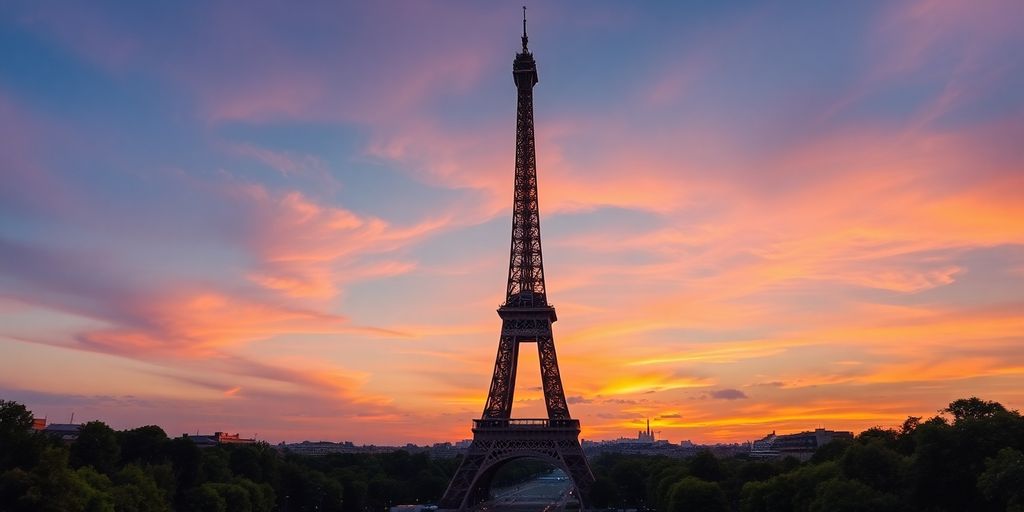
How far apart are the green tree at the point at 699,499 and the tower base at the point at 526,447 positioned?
680 inches

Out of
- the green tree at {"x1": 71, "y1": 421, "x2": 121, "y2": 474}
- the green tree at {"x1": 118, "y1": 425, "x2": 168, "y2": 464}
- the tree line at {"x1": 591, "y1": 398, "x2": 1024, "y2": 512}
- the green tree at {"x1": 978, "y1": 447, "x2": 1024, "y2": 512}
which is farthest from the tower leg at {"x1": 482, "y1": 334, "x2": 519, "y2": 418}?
the green tree at {"x1": 978, "y1": 447, "x2": 1024, "y2": 512}

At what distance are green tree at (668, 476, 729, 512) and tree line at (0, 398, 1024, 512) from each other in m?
0.11

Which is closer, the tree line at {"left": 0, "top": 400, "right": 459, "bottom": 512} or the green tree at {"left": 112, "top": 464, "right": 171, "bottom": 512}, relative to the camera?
the tree line at {"left": 0, "top": 400, "right": 459, "bottom": 512}

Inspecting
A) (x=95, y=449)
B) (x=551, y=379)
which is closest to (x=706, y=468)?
(x=551, y=379)

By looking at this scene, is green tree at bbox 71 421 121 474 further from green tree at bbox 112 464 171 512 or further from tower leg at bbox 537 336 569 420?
tower leg at bbox 537 336 569 420

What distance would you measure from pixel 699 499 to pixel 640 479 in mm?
49887

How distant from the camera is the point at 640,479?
129 m

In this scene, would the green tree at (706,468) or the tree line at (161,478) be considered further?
the green tree at (706,468)

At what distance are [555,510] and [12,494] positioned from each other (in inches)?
3370

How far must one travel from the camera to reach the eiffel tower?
320ft

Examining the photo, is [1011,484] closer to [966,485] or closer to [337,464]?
[966,485]

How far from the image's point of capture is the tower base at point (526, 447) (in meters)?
97.2

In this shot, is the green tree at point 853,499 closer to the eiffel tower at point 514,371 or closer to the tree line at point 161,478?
the eiffel tower at point 514,371

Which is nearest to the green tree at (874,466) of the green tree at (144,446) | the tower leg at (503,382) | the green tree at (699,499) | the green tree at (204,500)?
the green tree at (699,499)
